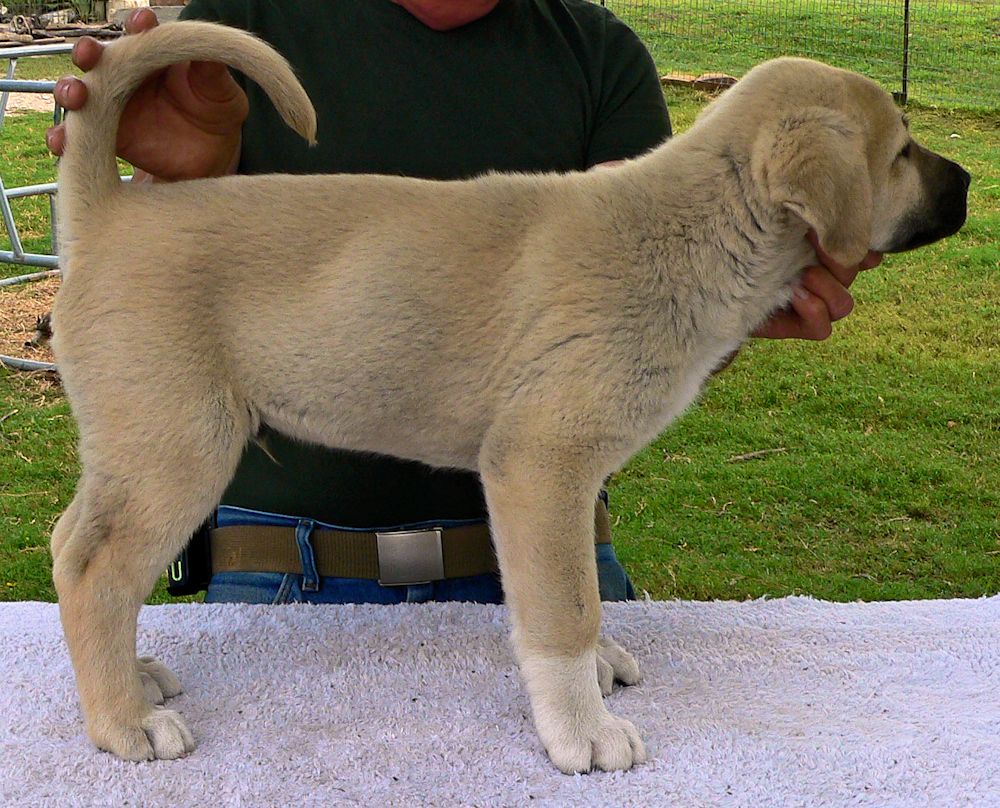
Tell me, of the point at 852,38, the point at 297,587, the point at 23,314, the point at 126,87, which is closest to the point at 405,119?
the point at 126,87

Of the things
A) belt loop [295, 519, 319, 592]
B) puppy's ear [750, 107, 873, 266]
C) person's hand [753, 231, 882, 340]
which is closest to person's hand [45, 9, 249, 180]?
belt loop [295, 519, 319, 592]

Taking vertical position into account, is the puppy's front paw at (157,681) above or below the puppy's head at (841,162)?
below

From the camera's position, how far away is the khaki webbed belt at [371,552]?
3318 mm

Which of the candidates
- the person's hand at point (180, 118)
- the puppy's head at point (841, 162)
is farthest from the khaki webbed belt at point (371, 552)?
the puppy's head at point (841, 162)

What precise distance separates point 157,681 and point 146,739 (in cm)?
26

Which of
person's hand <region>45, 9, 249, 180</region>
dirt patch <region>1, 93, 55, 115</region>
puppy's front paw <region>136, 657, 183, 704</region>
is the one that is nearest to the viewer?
puppy's front paw <region>136, 657, 183, 704</region>

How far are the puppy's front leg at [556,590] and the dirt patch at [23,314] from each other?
6.86 m

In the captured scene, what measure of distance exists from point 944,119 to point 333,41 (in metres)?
12.8

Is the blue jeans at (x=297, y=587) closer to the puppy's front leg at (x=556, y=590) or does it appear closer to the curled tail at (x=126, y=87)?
the puppy's front leg at (x=556, y=590)

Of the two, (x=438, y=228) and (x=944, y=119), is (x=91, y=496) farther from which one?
(x=944, y=119)

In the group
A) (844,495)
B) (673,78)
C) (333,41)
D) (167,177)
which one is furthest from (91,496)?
(673,78)

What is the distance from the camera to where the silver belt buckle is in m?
3.30

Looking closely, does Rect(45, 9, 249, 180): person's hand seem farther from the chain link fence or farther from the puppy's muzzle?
the chain link fence

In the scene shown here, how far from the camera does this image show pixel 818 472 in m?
7.20
